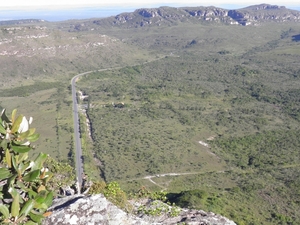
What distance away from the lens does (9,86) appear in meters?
84.9

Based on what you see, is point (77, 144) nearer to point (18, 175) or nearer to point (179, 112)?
point (179, 112)

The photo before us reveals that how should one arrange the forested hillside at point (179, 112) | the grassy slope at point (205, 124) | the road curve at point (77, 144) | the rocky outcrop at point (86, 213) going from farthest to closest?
the road curve at point (77, 144) → the forested hillside at point (179, 112) → the grassy slope at point (205, 124) → the rocky outcrop at point (86, 213)

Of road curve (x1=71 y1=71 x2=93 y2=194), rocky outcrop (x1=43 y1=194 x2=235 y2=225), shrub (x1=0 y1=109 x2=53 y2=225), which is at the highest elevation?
shrub (x1=0 y1=109 x2=53 y2=225)

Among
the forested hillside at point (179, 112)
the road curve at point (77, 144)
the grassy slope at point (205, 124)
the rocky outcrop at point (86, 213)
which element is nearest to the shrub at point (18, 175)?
the rocky outcrop at point (86, 213)

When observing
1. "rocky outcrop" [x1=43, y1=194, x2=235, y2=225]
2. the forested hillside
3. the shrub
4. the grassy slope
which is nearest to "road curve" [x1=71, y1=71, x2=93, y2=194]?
the forested hillside

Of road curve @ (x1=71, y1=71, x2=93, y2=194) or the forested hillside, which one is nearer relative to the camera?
the forested hillside

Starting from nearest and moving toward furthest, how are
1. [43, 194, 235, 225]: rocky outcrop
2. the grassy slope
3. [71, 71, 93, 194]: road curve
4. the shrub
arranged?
the shrub, [43, 194, 235, 225]: rocky outcrop, the grassy slope, [71, 71, 93, 194]: road curve

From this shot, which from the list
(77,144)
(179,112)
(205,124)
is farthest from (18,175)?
(179,112)

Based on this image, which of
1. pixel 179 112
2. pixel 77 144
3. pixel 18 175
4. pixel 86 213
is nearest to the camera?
pixel 18 175

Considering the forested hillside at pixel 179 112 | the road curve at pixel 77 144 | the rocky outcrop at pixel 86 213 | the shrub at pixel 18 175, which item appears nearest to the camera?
the shrub at pixel 18 175

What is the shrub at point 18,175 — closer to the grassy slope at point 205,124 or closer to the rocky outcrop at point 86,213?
the rocky outcrop at point 86,213

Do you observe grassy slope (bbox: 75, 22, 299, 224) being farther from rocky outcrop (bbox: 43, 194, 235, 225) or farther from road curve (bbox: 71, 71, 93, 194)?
rocky outcrop (bbox: 43, 194, 235, 225)

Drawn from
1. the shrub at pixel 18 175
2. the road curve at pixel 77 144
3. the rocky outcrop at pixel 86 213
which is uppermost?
the shrub at pixel 18 175

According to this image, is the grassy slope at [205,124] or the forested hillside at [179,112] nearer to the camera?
the grassy slope at [205,124]
